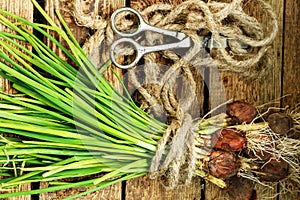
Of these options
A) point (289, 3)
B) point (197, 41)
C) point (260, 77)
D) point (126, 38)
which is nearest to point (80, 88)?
point (126, 38)

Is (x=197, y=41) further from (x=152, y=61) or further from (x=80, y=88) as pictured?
(x=80, y=88)

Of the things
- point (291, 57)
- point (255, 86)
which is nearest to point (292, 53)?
point (291, 57)

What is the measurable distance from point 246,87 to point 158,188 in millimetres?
338

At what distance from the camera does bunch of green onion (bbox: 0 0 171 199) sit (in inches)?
52.5

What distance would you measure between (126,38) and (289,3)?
1.48 feet

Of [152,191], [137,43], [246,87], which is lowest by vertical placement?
[152,191]

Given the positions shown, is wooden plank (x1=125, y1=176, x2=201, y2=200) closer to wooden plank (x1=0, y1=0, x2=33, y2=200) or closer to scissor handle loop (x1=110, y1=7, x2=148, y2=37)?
wooden plank (x1=0, y1=0, x2=33, y2=200)

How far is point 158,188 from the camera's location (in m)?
1.51

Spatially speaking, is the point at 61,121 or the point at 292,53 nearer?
the point at 61,121

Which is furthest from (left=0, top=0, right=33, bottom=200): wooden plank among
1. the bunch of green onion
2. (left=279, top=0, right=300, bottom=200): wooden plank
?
(left=279, top=0, right=300, bottom=200): wooden plank

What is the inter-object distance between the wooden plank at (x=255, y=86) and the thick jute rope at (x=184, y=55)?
5cm

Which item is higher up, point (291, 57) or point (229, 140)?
point (291, 57)

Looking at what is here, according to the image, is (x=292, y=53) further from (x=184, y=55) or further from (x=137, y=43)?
(x=137, y=43)

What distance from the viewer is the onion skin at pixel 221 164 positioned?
140 centimetres
